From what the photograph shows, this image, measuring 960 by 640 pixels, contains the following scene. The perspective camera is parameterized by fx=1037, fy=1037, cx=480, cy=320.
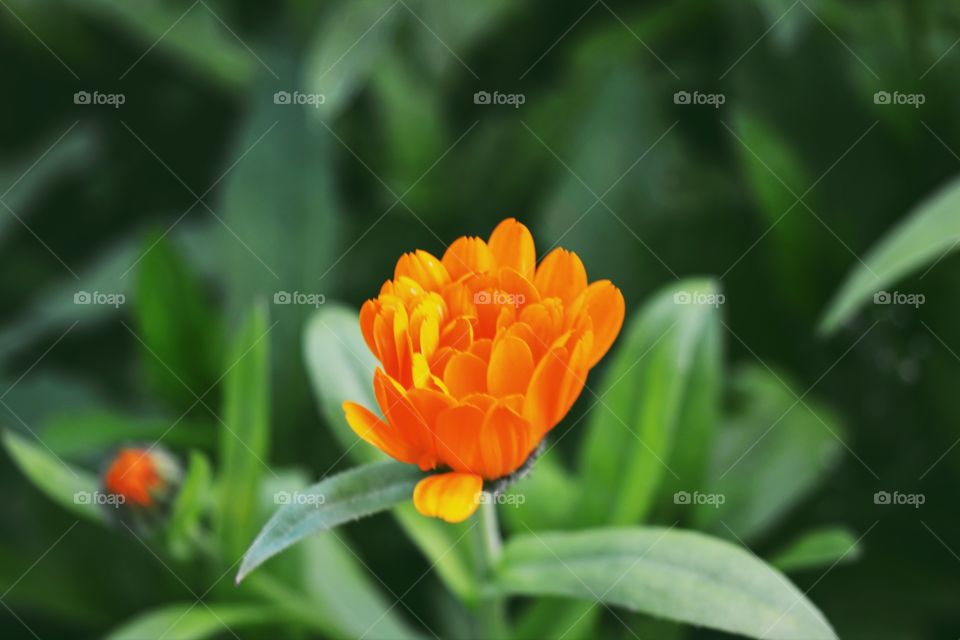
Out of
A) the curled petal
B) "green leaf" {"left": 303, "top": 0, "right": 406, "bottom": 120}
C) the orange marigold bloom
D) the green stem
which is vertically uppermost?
"green leaf" {"left": 303, "top": 0, "right": 406, "bottom": 120}

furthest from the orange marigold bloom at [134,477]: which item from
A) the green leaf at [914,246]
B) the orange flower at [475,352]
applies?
the green leaf at [914,246]

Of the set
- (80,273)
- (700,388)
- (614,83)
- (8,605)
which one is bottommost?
(8,605)

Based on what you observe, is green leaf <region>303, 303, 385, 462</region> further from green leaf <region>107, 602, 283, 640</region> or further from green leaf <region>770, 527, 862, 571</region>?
green leaf <region>770, 527, 862, 571</region>

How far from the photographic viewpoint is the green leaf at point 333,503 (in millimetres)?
463

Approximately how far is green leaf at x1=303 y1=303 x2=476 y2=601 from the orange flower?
29 centimetres

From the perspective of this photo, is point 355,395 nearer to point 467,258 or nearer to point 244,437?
point 244,437

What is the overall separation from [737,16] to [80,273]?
80 cm

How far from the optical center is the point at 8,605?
3.31ft

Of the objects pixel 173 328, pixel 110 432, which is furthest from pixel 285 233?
pixel 110 432

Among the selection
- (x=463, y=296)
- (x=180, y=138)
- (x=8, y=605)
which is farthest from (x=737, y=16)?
(x=8, y=605)

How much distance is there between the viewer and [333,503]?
491 millimetres

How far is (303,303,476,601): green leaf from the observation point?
74 cm

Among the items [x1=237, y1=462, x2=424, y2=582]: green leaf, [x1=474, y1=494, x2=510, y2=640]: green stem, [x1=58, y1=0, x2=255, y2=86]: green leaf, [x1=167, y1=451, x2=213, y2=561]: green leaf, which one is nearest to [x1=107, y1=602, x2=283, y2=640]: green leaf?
[x1=167, y1=451, x2=213, y2=561]: green leaf

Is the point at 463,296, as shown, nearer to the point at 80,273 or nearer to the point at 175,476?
the point at 175,476
